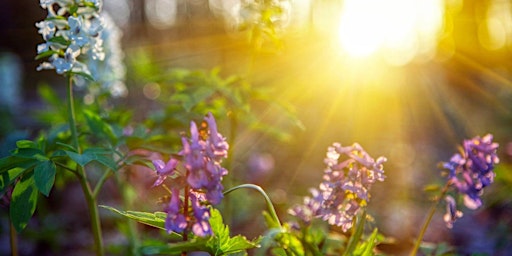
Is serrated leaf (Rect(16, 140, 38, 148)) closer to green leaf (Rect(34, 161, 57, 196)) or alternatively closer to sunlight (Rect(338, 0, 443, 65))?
green leaf (Rect(34, 161, 57, 196))

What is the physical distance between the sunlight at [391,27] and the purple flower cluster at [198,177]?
40.3 feet

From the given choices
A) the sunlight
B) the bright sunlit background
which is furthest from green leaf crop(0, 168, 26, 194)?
the sunlight

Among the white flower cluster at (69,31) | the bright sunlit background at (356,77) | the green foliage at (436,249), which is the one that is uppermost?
the white flower cluster at (69,31)

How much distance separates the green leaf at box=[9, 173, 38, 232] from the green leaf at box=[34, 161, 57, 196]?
88mm

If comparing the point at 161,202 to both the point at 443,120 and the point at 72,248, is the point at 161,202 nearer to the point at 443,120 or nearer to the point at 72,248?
the point at 72,248

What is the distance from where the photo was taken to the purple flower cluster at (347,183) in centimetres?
171

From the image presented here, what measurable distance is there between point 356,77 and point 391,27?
2.68m

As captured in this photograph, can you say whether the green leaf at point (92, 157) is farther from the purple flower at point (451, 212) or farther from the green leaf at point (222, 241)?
the purple flower at point (451, 212)

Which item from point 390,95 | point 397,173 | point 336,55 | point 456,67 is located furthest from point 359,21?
point 456,67

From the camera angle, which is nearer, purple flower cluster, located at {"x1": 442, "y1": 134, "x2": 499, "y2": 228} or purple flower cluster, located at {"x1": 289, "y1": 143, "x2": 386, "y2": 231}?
purple flower cluster, located at {"x1": 289, "y1": 143, "x2": 386, "y2": 231}

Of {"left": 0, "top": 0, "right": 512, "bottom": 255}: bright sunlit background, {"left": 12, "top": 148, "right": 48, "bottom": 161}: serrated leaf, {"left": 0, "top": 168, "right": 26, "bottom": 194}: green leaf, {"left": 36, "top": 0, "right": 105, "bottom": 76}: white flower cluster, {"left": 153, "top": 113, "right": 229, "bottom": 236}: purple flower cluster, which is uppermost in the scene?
{"left": 36, "top": 0, "right": 105, "bottom": 76}: white flower cluster

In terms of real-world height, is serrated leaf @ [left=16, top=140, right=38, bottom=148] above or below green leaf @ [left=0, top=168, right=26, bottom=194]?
above

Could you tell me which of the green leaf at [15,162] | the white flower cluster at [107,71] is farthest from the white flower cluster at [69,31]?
the white flower cluster at [107,71]

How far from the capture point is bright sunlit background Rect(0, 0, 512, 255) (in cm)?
498
